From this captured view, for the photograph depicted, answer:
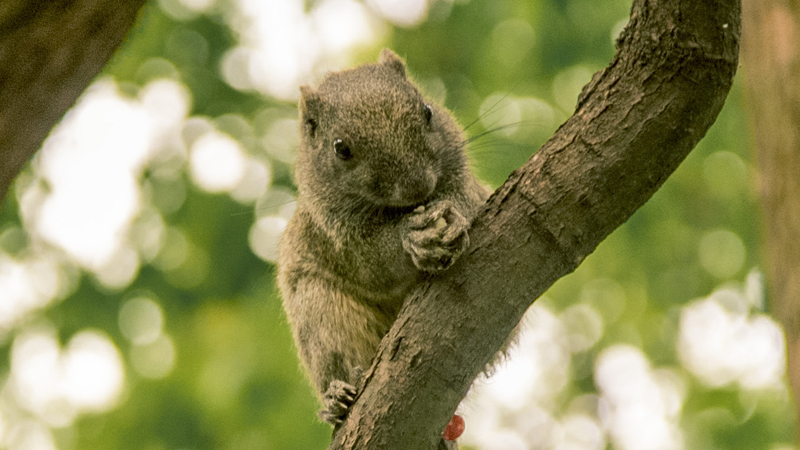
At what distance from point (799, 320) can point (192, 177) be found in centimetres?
477

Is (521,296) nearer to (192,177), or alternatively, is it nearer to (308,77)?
(308,77)

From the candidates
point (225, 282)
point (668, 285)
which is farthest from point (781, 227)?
point (225, 282)

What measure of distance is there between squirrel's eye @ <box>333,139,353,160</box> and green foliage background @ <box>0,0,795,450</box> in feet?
9.15

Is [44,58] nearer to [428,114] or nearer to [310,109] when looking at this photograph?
[428,114]

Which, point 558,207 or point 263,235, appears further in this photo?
point 263,235

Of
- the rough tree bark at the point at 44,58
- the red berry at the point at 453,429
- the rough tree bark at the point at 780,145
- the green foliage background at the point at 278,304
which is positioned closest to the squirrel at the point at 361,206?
the red berry at the point at 453,429

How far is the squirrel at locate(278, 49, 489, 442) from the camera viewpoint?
3.09m

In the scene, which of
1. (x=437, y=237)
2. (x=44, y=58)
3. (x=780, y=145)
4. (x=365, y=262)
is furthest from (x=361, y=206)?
(x=780, y=145)

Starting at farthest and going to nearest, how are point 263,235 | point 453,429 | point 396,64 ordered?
point 263,235 < point 396,64 < point 453,429

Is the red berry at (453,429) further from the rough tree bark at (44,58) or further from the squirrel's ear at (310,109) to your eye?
the rough tree bark at (44,58)

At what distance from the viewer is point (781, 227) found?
434 cm

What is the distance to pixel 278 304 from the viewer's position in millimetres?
5965

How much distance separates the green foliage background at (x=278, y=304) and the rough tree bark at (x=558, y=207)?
11.0ft

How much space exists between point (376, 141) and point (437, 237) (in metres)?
0.65
